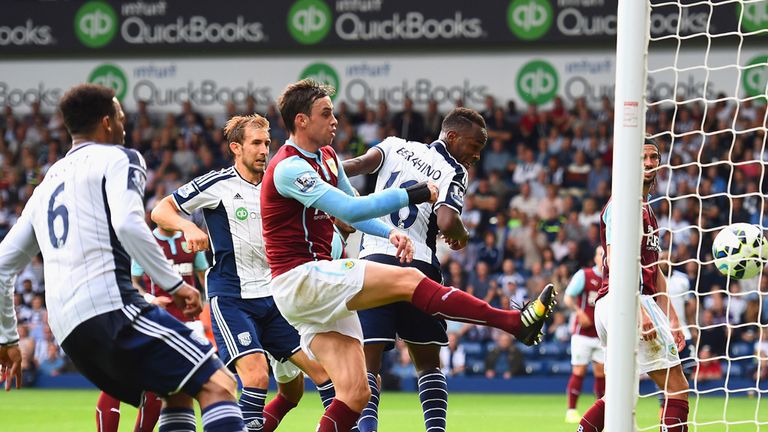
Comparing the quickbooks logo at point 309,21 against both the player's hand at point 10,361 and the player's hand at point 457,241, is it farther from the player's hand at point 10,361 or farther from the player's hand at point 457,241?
the player's hand at point 10,361

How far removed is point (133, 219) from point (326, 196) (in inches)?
44.8

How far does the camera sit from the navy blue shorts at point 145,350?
15.1 feet

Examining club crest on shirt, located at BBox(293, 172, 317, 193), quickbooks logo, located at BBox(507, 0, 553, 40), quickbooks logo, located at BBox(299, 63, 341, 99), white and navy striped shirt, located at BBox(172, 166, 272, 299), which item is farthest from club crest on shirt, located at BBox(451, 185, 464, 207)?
quickbooks logo, located at BBox(299, 63, 341, 99)

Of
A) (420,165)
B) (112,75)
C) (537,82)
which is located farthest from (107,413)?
(112,75)

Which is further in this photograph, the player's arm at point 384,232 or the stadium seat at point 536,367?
the stadium seat at point 536,367

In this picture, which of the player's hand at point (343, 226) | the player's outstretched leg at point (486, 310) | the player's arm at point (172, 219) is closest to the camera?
the player's outstretched leg at point (486, 310)

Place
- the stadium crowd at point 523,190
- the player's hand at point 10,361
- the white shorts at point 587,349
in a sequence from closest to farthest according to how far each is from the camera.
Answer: the player's hand at point 10,361 < the white shorts at point 587,349 < the stadium crowd at point 523,190

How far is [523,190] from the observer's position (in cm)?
1830

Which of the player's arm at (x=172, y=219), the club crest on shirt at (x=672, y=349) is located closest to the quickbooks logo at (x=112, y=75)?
the player's arm at (x=172, y=219)

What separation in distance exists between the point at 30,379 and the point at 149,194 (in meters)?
4.22

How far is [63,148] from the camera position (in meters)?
20.7

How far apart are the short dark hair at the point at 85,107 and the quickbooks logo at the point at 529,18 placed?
1483 cm

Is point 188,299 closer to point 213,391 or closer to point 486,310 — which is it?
point 213,391

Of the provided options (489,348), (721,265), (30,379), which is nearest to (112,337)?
(721,265)
